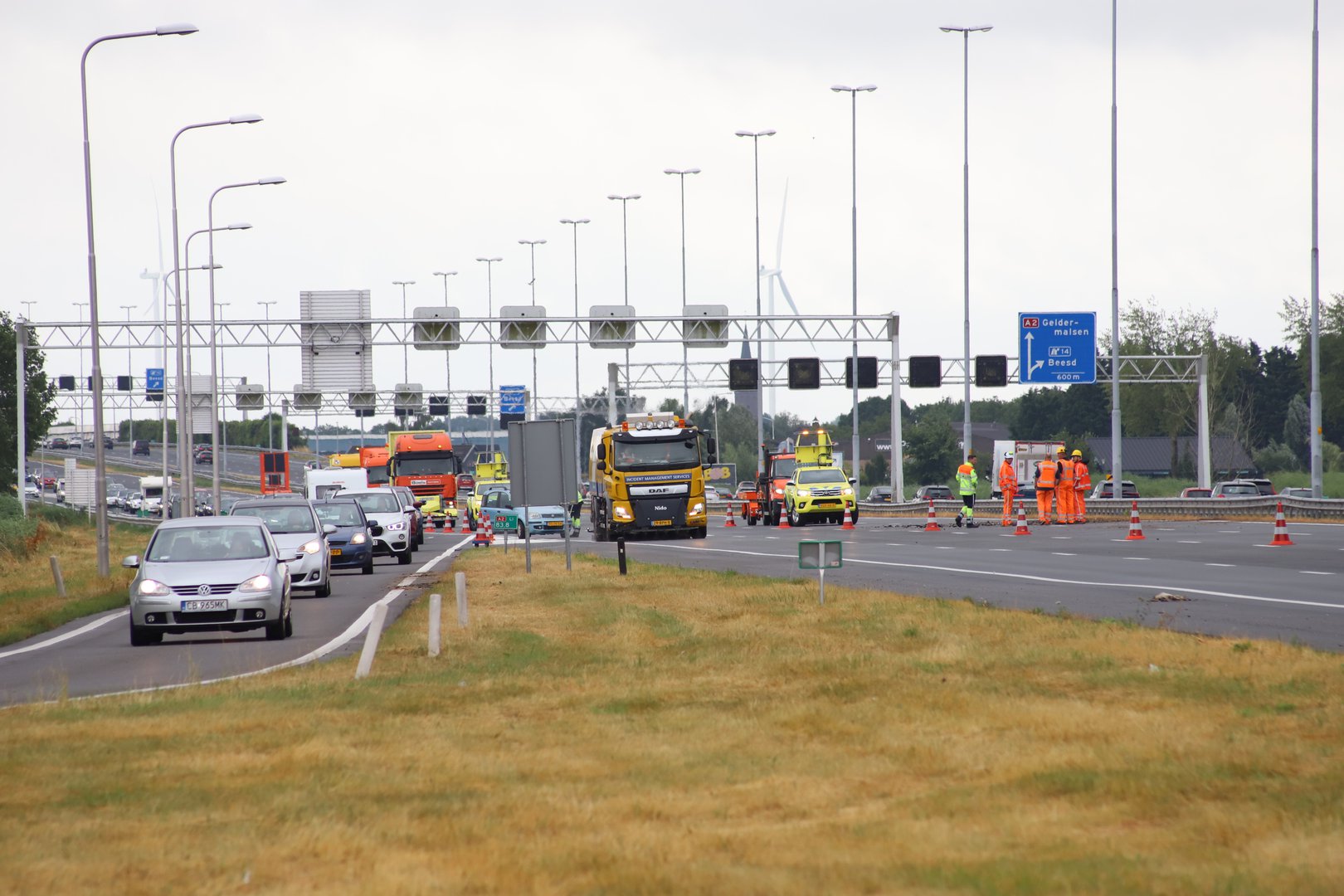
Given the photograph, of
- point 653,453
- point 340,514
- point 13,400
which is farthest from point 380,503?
point 13,400

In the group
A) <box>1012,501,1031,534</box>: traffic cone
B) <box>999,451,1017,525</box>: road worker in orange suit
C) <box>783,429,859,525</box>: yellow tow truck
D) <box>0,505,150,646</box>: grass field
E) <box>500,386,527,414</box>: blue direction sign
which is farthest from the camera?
<box>500,386,527,414</box>: blue direction sign

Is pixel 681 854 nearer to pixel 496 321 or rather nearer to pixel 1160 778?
pixel 1160 778

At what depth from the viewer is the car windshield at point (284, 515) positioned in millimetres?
27797

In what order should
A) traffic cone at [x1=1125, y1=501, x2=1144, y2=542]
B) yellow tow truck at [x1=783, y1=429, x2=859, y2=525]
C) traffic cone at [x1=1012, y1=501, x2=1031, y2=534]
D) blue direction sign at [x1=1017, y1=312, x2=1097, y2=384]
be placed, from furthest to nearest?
blue direction sign at [x1=1017, y1=312, x2=1097, y2=384] < yellow tow truck at [x1=783, y1=429, x2=859, y2=525] < traffic cone at [x1=1012, y1=501, x2=1031, y2=534] < traffic cone at [x1=1125, y1=501, x2=1144, y2=542]

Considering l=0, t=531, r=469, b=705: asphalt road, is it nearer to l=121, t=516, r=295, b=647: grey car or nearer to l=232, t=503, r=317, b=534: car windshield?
l=121, t=516, r=295, b=647: grey car

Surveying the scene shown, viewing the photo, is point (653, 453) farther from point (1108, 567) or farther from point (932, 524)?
point (1108, 567)

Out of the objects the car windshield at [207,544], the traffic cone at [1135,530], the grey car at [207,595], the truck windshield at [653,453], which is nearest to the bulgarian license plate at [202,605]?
the grey car at [207,595]

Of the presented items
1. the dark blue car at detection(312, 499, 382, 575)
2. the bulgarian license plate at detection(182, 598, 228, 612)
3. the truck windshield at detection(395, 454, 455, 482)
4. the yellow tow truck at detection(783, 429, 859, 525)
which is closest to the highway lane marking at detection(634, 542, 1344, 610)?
the dark blue car at detection(312, 499, 382, 575)

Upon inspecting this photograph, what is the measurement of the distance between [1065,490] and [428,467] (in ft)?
109

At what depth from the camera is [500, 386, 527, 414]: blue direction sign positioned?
10156 centimetres

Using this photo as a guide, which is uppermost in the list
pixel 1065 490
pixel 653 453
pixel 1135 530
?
pixel 653 453

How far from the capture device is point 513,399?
103000 millimetres

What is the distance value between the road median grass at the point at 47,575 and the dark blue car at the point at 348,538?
381 centimetres

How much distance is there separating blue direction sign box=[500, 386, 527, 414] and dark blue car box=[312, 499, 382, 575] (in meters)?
65.0
